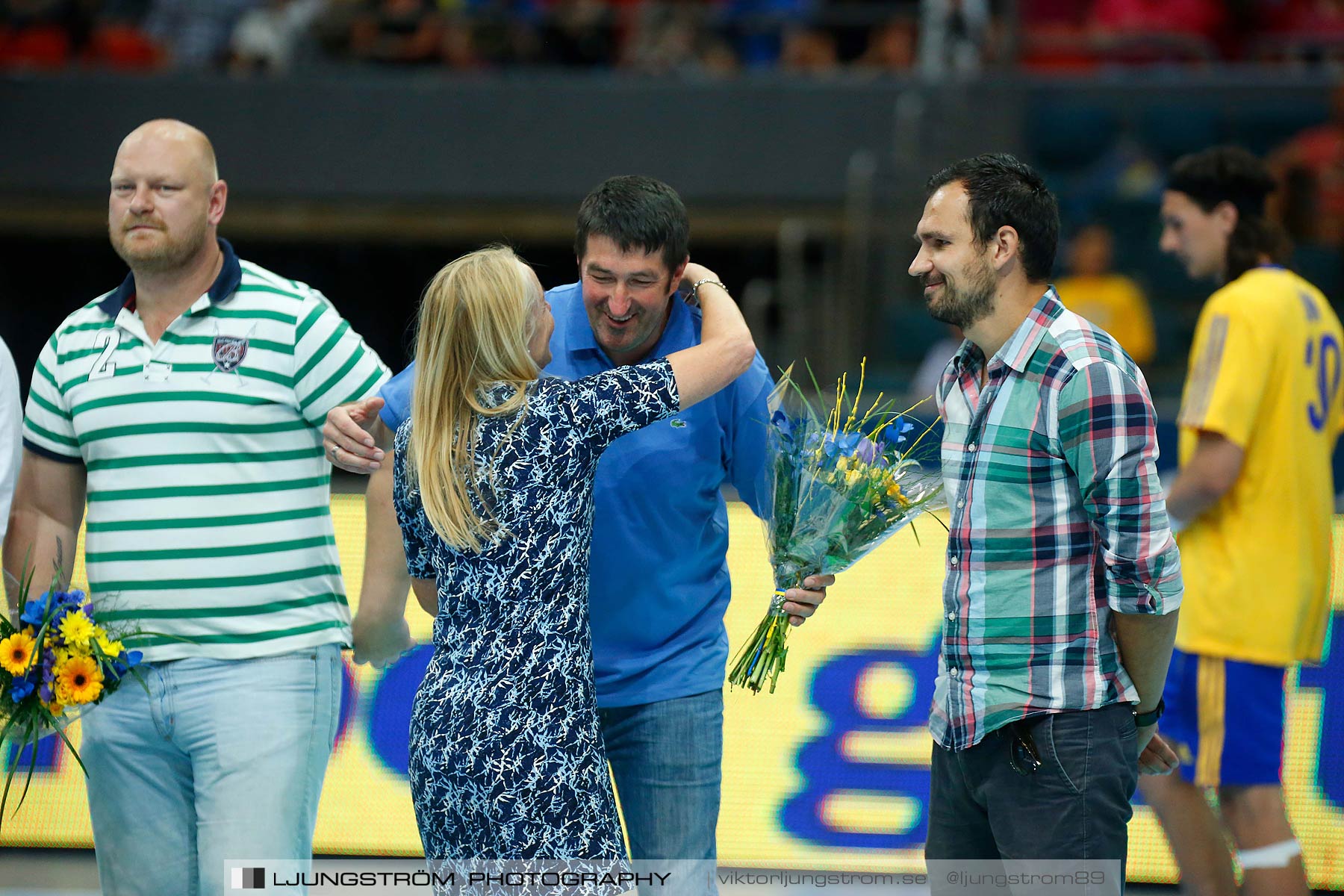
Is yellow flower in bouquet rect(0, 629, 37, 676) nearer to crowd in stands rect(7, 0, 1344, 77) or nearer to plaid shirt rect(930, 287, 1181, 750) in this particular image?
plaid shirt rect(930, 287, 1181, 750)

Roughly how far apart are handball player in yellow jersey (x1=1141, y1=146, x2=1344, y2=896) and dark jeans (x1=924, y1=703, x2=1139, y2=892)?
1225mm

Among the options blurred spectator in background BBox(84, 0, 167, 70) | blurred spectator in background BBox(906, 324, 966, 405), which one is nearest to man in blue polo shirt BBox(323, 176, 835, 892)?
blurred spectator in background BBox(906, 324, 966, 405)

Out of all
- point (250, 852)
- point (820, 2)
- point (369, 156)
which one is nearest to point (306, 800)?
point (250, 852)

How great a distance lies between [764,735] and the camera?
4.62 meters

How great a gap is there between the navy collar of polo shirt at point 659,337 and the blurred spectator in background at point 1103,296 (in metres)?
5.81

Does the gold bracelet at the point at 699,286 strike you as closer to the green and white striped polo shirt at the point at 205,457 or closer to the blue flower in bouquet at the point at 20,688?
the green and white striped polo shirt at the point at 205,457

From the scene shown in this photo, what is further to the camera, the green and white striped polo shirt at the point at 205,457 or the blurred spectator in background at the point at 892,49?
the blurred spectator in background at the point at 892,49

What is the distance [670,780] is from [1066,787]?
835mm

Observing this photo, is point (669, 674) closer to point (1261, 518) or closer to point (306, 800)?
point (306, 800)

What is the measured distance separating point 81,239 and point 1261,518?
11.5 metres

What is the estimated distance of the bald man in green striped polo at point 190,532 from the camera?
3.23m

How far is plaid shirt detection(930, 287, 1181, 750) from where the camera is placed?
256cm

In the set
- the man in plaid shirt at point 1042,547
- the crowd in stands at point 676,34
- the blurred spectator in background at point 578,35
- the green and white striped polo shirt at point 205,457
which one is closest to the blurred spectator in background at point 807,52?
the crowd in stands at point 676,34

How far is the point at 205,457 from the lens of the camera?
10.7ft
